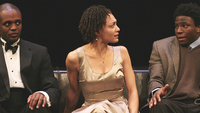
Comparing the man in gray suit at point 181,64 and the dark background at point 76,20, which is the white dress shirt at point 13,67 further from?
the man in gray suit at point 181,64

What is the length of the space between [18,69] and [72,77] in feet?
1.73

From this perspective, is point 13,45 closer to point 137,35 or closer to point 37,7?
point 37,7

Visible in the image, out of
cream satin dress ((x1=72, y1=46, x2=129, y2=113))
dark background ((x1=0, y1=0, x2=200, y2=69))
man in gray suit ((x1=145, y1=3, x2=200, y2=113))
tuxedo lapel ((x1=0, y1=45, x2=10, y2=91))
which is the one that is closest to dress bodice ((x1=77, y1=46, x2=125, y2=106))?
cream satin dress ((x1=72, y1=46, x2=129, y2=113))

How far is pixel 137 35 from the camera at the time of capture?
166 inches

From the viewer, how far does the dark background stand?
411cm

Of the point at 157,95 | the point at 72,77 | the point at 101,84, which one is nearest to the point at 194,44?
the point at 157,95

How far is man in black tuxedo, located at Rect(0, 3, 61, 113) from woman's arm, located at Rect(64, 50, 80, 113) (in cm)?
16

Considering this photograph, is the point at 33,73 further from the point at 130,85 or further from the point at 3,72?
the point at 130,85

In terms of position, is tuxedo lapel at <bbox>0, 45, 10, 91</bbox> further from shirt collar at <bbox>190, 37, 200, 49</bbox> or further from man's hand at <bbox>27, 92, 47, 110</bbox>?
shirt collar at <bbox>190, 37, 200, 49</bbox>

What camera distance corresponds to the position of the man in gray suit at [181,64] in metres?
3.11

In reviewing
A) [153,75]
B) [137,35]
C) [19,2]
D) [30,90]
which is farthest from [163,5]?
[30,90]

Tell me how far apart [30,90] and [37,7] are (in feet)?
5.02

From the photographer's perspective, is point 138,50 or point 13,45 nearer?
point 13,45

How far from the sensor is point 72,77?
303 cm
